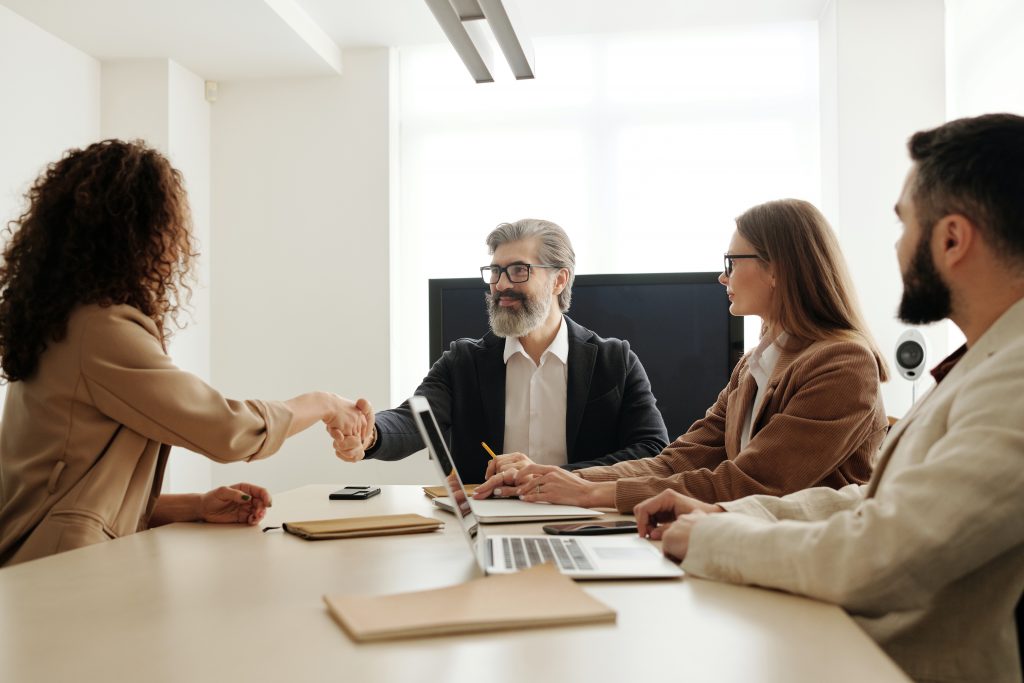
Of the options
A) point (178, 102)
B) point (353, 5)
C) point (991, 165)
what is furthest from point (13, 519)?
point (178, 102)

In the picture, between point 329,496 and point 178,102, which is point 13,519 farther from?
point 178,102

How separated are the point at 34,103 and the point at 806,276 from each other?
405cm

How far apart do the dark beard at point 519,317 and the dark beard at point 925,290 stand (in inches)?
67.1

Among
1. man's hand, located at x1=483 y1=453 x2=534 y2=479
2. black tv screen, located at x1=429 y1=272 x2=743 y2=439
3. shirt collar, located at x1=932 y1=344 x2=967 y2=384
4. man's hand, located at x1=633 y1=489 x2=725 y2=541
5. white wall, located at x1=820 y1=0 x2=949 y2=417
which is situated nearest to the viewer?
shirt collar, located at x1=932 y1=344 x2=967 y2=384

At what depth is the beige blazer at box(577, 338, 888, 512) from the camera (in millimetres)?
1776

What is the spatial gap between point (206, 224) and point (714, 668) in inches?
202

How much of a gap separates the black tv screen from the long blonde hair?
4.65 feet

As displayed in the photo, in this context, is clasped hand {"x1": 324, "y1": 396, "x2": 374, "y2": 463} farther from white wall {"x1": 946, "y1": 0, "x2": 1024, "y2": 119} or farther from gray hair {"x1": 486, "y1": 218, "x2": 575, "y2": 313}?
white wall {"x1": 946, "y1": 0, "x2": 1024, "y2": 119}

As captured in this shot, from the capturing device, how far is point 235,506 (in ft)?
5.82

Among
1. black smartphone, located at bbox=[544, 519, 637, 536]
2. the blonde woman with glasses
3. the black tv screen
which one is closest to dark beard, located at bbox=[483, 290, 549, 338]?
the black tv screen

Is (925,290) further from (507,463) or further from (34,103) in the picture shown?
(34,103)

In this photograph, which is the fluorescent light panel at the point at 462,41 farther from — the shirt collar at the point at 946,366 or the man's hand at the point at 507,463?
the shirt collar at the point at 946,366

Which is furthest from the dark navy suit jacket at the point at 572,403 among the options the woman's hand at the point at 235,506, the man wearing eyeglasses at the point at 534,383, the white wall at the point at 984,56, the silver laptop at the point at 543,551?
the white wall at the point at 984,56

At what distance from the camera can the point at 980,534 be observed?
100 cm
